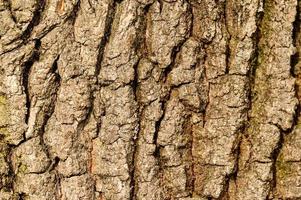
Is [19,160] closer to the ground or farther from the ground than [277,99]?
closer to the ground

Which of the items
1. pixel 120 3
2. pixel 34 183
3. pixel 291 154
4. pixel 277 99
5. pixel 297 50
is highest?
pixel 120 3

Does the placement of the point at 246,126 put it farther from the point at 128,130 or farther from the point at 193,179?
the point at 128,130

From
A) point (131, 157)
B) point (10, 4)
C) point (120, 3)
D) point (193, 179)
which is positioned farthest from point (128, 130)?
point (10, 4)

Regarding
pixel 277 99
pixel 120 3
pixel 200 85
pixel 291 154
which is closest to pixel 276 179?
pixel 291 154

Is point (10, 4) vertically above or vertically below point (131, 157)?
above

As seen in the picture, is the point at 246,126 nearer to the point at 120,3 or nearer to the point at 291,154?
the point at 291,154

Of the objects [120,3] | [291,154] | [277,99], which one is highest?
[120,3]
